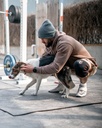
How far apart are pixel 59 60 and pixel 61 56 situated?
49 mm

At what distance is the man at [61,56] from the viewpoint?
2.68 meters

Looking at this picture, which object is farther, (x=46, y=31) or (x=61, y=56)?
(x=46, y=31)

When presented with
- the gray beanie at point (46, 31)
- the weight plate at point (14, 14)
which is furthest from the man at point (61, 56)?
the weight plate at point (14, 14)

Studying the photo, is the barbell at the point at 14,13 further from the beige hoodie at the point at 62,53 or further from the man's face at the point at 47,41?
the man's face at the point at 47,41

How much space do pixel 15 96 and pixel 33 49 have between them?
8.01 feet

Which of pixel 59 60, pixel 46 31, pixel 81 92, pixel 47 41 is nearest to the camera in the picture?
pixel 59 60

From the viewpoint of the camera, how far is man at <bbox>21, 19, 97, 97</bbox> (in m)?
2.68

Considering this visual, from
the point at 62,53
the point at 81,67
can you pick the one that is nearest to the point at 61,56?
the point at 62,53

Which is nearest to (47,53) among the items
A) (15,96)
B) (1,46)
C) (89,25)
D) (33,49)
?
(15,96)

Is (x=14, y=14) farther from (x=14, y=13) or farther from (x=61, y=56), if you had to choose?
(x=61, y=56)

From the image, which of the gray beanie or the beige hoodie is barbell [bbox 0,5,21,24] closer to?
the beige hoodie

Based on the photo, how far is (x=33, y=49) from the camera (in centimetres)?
548

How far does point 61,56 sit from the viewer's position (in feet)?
8.87

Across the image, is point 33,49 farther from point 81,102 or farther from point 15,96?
point 81,102
